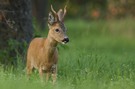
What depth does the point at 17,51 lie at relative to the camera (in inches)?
549

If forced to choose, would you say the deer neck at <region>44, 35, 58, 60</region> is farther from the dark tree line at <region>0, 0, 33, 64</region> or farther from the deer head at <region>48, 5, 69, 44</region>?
the dark tree line at <region>0, 0, 33, 64</region>

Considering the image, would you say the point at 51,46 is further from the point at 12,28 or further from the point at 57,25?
the point at 12,28

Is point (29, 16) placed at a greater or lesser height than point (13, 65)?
greater

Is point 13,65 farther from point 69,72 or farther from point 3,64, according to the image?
point 69,72

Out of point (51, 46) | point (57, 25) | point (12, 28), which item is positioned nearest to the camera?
point (57, 25)

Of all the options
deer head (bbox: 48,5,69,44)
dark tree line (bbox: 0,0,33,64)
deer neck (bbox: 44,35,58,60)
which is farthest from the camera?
dark tree line (bbox: 0,0,33,64)

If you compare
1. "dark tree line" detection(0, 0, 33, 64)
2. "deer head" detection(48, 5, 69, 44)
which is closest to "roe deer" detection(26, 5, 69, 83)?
"deer head" detection(48, 5, 69, 44)

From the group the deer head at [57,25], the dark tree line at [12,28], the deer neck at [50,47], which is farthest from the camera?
the dark tree line at [12,28]

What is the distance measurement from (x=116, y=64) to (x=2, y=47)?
2582mm

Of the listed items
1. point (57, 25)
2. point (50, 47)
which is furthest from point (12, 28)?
point (57, 25)

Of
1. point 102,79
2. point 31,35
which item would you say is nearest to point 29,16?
point 31,35

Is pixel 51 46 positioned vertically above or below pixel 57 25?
below

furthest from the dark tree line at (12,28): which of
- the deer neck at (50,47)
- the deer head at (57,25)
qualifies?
the deer head at (57,25)

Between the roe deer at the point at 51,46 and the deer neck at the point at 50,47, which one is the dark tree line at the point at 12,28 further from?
the deer neck at the point at 50,47
